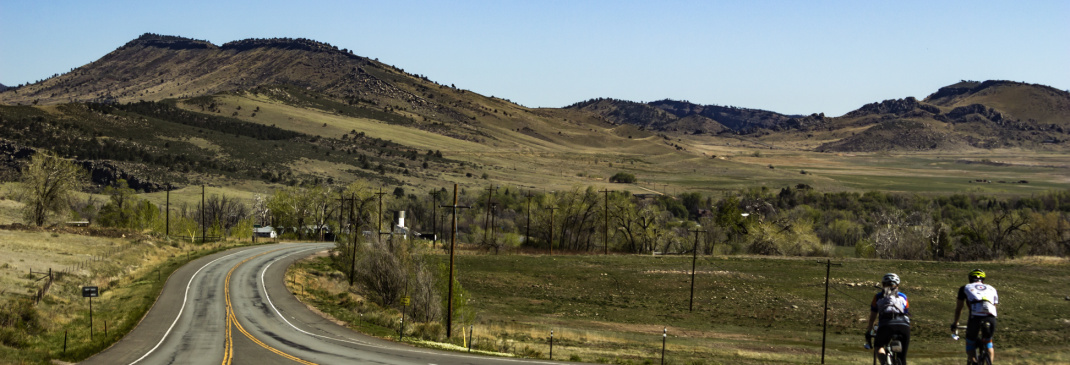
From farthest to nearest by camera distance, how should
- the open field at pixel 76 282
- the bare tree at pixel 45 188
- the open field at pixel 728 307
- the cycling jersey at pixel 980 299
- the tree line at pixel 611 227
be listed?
the tree line at pixel 611 227 → the bare tree at pixel 45 188 → the open field at pixel 728 307 → the open field at pixel 76 282 → the cycling jersey at pixel 980 299

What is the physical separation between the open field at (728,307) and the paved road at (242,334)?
4.10m

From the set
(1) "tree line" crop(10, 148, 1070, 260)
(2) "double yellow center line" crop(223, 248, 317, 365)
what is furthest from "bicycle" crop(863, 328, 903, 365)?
(1) "tree line" crop(10, 148, 1070, 260)

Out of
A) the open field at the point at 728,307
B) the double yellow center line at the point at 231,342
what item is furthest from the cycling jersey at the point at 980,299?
the double yellow center line at the point at 231,342

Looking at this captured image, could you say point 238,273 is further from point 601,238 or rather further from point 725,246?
point 725,246

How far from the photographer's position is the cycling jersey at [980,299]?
39.8 ft

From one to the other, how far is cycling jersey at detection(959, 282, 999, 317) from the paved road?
Answer: 1379 centimetres

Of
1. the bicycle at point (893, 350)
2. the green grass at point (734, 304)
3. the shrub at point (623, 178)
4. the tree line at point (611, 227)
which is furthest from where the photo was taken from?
the shrub at point (623, 178)

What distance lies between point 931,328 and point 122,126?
146882 mm

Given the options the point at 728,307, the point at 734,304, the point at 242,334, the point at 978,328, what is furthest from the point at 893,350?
the point at 734,304

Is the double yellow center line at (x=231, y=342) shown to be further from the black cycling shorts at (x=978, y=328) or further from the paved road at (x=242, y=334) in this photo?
the black cycling shorts at (x=978, y=328)

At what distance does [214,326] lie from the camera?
33188 millimetres

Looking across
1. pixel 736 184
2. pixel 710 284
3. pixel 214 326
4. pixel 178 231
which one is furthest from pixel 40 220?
pixel 736 184

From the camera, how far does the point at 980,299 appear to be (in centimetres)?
1214

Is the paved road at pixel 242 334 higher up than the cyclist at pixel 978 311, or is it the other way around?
the cyclist at pixel 978 311
